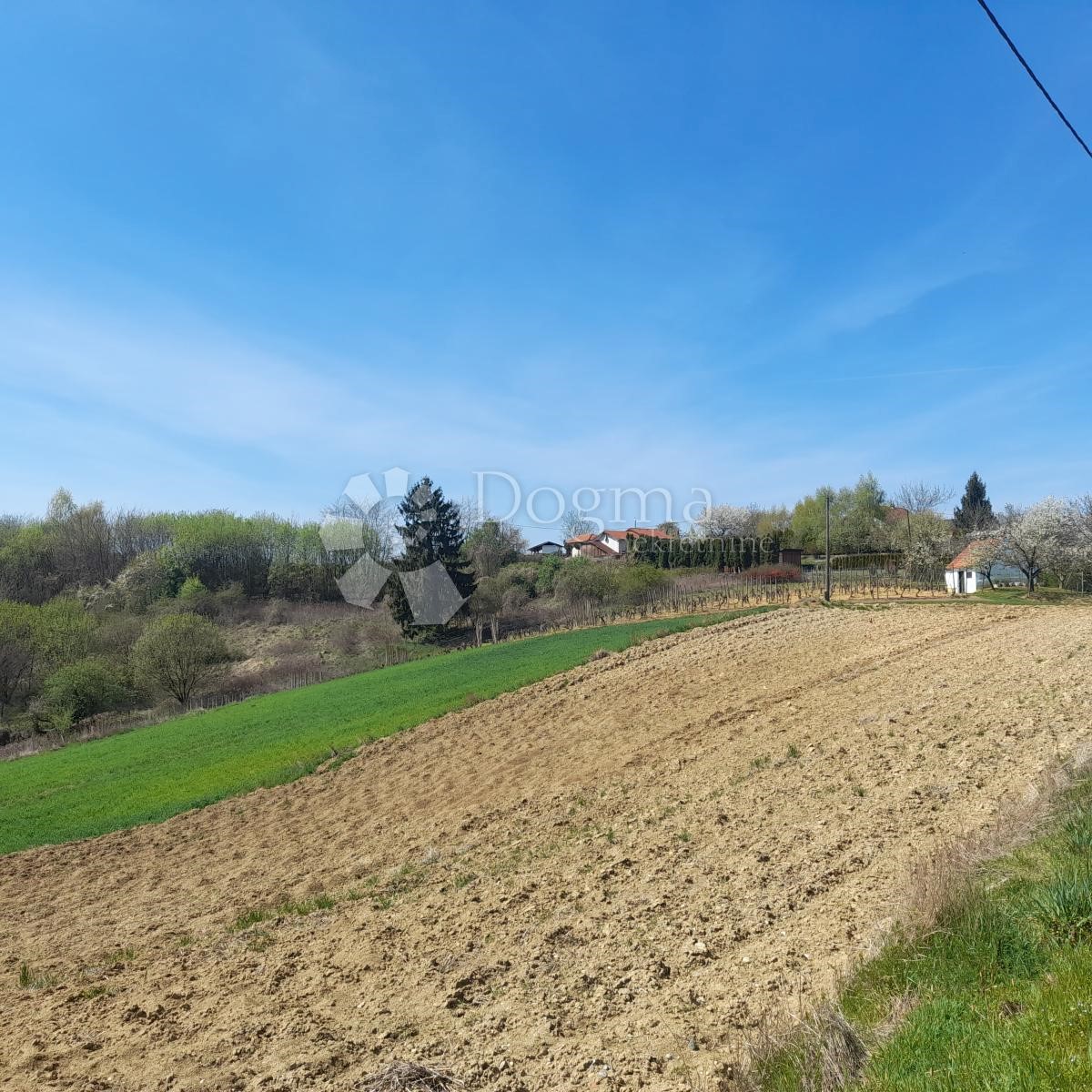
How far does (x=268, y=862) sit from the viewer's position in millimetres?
10961

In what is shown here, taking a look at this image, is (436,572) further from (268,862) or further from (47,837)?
(268,862)

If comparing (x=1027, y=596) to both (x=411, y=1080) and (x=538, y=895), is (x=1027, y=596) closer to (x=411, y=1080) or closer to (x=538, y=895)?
(x=538, y=895)

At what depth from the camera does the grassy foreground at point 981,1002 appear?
113 inches

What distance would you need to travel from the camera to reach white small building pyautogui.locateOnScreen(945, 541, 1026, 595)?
4428 cm

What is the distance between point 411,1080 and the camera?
14.0ft

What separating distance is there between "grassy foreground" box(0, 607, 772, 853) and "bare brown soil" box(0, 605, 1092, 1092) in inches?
91.8

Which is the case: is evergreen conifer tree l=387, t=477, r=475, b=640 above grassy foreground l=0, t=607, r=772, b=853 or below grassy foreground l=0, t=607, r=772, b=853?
above

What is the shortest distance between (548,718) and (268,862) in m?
7.91

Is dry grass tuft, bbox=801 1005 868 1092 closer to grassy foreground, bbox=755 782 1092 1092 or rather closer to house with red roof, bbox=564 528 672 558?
grassy foreground, bbox=755 782 1092 1092

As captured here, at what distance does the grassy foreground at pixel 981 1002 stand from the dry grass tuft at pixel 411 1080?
6.09 feet

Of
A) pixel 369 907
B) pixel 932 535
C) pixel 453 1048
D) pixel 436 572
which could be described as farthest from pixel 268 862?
pixel 932 535

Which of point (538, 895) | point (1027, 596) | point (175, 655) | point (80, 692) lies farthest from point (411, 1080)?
point (175, 655)

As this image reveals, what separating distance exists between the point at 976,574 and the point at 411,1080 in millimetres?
49010

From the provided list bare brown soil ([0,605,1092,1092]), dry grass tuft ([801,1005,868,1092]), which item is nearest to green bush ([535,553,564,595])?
bare brown soil ([0,605,1092,1092])
